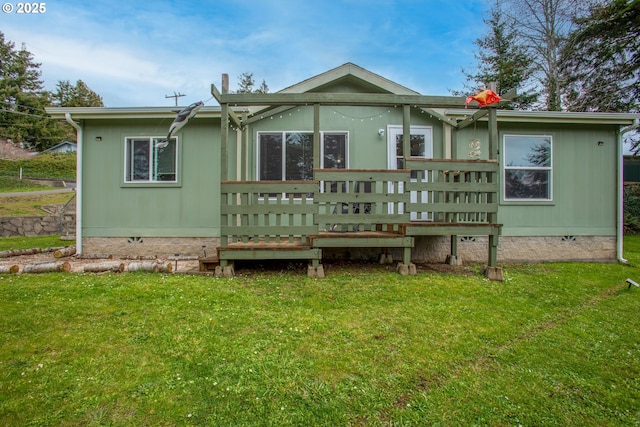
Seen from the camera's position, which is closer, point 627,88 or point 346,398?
point 346,398

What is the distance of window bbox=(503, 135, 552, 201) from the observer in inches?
254

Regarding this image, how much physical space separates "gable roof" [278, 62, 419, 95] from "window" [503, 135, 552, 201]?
2.50 meters

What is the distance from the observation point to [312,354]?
2.43 m

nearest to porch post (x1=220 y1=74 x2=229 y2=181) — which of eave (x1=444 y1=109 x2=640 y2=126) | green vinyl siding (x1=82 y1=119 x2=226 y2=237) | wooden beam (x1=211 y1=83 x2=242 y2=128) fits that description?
wooden beam (x1=211 y1=83 x2=242 y2=128)

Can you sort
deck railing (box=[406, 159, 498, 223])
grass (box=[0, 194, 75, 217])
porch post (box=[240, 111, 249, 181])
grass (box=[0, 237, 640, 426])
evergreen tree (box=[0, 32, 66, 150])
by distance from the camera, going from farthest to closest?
evergreen tree (box=[0, 32, 66, 150]) → grass (box=[0, 194, 75, 217]) → porch post (box=[240, 111, 249, 181]) → deck railing (box=[406, 159, 498, 223]) → grass (box=[0, 237, 640, 426])

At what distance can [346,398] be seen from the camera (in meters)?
1.93

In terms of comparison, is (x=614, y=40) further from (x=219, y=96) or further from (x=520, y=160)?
(x=219, y=96)

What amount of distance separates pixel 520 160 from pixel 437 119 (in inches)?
77.3

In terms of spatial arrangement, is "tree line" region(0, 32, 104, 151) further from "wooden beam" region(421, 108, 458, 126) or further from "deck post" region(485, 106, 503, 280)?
"deck post" region(485, 106, 503, 280)

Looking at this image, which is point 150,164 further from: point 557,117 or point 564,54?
point 564,54

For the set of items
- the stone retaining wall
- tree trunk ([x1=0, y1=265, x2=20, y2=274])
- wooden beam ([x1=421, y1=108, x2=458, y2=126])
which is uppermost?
wooden beam ([x1=421, y1=108, x2=458, y2=126])

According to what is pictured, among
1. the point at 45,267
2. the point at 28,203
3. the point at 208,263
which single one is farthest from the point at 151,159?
the point at 28,203

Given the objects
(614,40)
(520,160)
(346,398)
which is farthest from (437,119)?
(614,40)

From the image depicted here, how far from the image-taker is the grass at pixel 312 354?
183 cm
